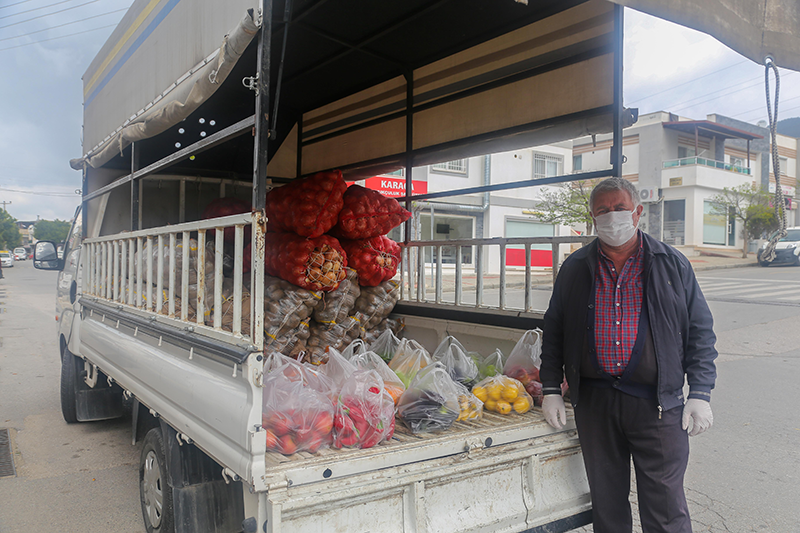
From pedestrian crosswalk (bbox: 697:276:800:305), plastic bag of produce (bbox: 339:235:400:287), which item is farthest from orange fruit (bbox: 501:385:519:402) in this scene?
pedestrian crosswalk (bbox: 697:276:800:305)

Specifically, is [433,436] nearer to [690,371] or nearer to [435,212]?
[690,371]

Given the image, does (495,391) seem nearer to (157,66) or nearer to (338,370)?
(338,370)

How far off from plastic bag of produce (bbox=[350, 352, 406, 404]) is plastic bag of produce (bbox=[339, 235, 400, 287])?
4.40ft

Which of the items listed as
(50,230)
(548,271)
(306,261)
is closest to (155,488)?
(306,261)

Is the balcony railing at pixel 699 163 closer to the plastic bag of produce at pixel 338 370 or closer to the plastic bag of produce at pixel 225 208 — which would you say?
the plastic bag of produce at pixel 225 208

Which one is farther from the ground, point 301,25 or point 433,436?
point 301,25

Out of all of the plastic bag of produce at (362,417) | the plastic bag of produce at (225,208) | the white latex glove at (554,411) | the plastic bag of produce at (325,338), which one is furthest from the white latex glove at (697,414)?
the plastic bag of produce at (225,208)

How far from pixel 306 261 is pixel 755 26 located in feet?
9.51

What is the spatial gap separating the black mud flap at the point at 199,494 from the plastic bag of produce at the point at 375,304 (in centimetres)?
197

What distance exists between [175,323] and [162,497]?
89 centimetres

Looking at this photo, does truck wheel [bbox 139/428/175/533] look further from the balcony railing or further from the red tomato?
the balcony railing

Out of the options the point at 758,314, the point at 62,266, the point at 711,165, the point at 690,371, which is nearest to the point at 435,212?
the point at 758,314

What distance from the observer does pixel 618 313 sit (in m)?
2.48

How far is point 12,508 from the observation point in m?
3.62
